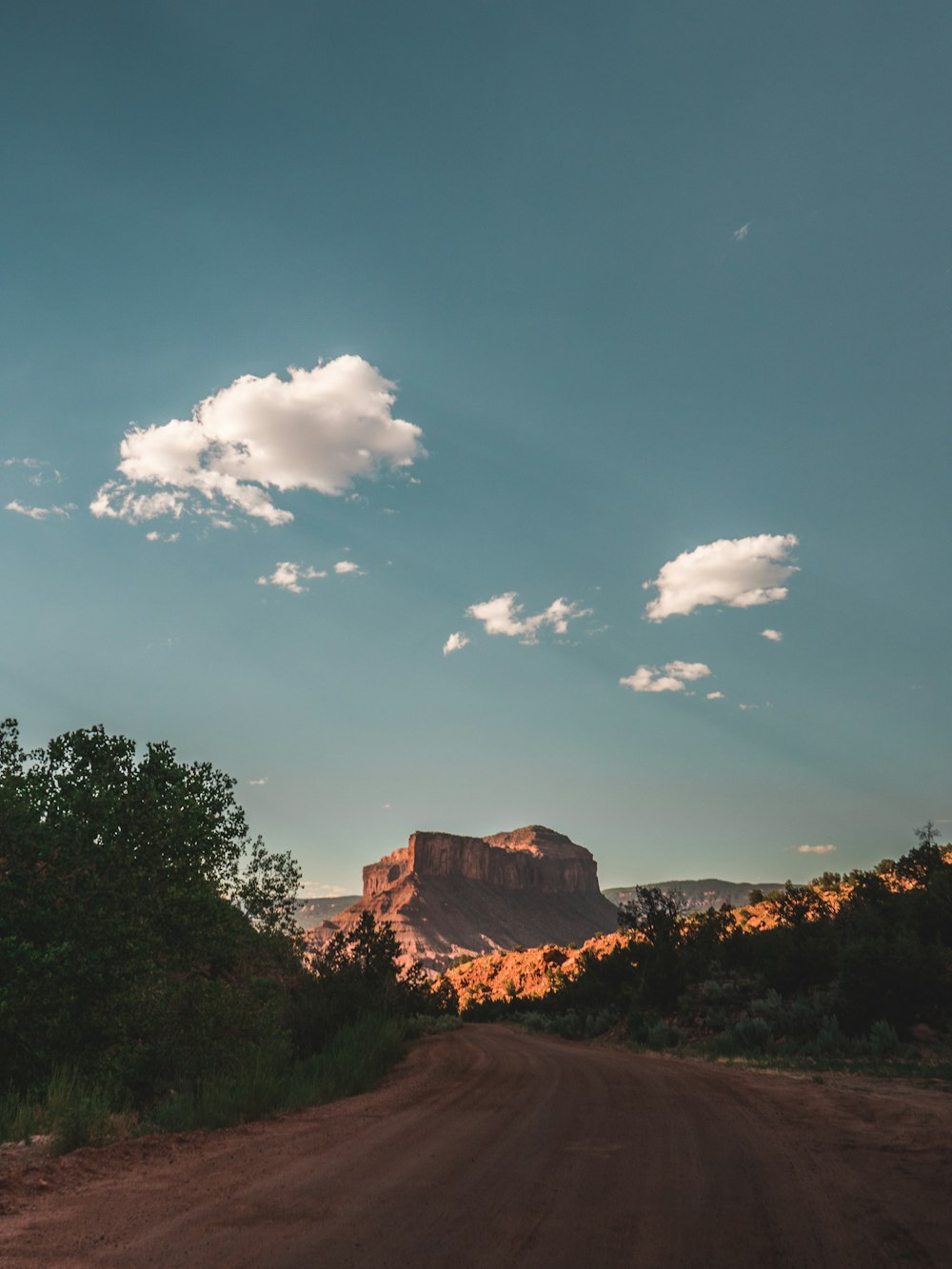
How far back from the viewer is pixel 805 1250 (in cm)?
525

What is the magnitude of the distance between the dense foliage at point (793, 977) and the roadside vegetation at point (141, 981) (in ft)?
32.9

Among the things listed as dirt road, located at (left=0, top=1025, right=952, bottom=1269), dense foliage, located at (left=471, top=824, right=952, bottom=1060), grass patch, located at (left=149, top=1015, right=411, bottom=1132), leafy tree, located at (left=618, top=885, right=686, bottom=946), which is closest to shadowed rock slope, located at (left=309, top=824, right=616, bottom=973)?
leafy tree, located at (left=618, top=885, right=686, bottom=946)

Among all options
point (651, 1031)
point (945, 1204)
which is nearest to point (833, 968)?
point (651, 1031)

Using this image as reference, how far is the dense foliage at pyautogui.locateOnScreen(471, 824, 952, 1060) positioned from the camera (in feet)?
62.3

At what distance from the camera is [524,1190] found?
6.58m

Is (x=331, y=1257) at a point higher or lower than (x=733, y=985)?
higher

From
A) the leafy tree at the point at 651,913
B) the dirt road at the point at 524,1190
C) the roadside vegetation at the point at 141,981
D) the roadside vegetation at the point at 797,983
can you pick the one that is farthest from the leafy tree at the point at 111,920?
the leafy tree at the point at 651,913

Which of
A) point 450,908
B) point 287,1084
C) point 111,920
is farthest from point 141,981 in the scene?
point 450,908

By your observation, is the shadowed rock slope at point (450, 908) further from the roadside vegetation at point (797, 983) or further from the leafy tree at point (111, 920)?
the leafy tree at point (111, 920)

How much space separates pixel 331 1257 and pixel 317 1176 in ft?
7.83

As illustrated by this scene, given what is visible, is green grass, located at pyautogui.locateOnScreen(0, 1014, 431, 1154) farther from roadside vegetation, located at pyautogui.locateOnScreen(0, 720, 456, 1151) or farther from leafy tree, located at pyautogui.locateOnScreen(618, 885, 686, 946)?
leafy tree, located at pyautogui.locateOnScreen(618, 885, 686, 946)

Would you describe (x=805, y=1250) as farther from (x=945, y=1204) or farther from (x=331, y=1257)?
(x=331, y=1257)

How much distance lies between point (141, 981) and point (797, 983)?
1977cm

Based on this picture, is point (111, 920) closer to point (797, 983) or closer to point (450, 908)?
point (797, 983)
